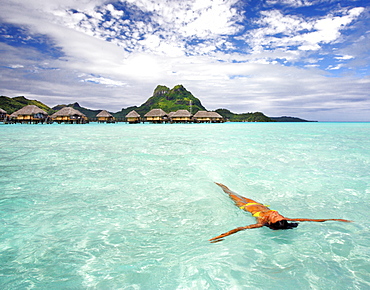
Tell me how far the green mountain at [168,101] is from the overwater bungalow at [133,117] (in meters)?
63.4

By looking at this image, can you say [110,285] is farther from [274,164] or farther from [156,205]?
[274,164]

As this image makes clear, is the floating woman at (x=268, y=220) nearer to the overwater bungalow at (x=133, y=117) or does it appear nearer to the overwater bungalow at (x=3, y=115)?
the overwater bungalow at (x=133, y=117)

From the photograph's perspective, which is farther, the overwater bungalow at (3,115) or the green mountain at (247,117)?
the green mountain at (247,117)

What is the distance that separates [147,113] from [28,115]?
90.5 ft

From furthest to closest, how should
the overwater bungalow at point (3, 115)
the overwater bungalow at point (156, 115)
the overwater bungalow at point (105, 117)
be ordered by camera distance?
the overwater bungalow at point (105, 117), the overwater bungalow at point (156, 115), the overwater bungalow at point (3, 115)

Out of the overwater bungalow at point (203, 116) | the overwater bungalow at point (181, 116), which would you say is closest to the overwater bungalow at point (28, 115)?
the overwater bungalow at point (181, 116)

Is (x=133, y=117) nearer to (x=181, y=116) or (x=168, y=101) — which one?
(x=181, y=116)

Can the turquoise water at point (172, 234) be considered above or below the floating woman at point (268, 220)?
below

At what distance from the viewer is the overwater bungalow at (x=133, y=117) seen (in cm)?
6310

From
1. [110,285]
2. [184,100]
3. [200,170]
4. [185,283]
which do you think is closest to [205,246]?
[185,283]

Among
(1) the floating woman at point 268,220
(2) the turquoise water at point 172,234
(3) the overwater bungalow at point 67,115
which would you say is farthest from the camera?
(3) the overwater bungalow at point 67,115

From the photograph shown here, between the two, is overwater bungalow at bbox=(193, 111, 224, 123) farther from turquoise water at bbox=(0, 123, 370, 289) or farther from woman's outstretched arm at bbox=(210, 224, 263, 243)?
woman's outstretched arm at bbox=(210, 224, 263, 243)

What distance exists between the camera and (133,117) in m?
64.2

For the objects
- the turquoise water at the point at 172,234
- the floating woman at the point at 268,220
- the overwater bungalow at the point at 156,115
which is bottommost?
the turquoise water at the point at 172,234
